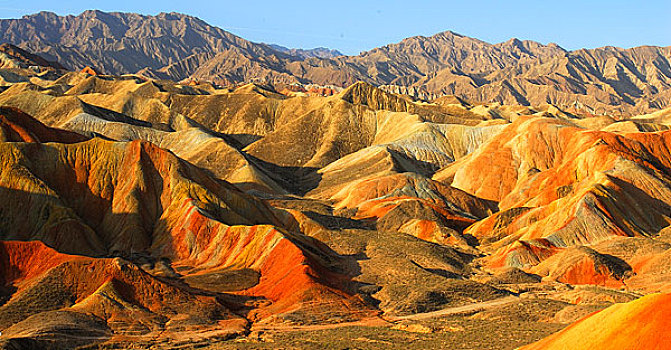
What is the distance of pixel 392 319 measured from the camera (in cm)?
6041

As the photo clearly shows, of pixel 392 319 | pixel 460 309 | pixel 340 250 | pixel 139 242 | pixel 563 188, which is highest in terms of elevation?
pixel 139 242

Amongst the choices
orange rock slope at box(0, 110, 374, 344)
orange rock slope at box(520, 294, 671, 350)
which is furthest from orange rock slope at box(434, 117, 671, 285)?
orange rock slope at box(520, 294, 671, 350)

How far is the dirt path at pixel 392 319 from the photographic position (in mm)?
56250

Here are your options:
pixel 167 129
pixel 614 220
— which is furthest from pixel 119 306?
pixel 167 129

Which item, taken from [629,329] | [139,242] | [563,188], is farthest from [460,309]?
[563,188]

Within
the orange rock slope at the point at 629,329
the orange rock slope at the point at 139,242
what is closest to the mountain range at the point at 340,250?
the orange rock slope at the point at 629,329

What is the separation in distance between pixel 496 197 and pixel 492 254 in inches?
1716

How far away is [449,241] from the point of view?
10156cm

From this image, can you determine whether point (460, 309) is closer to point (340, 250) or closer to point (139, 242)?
point (340, 250)

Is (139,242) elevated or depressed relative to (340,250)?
elevated

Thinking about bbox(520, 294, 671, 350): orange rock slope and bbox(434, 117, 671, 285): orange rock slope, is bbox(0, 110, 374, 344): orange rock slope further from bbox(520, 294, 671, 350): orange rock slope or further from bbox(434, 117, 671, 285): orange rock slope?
bbox(520, 294, 671, 350): orange rock slope

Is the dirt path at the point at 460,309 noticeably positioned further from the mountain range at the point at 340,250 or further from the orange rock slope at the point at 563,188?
the orange rock slope at the point at 563,188

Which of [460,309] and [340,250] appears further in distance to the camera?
[340,250]

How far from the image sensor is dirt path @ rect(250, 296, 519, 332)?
56.2m
